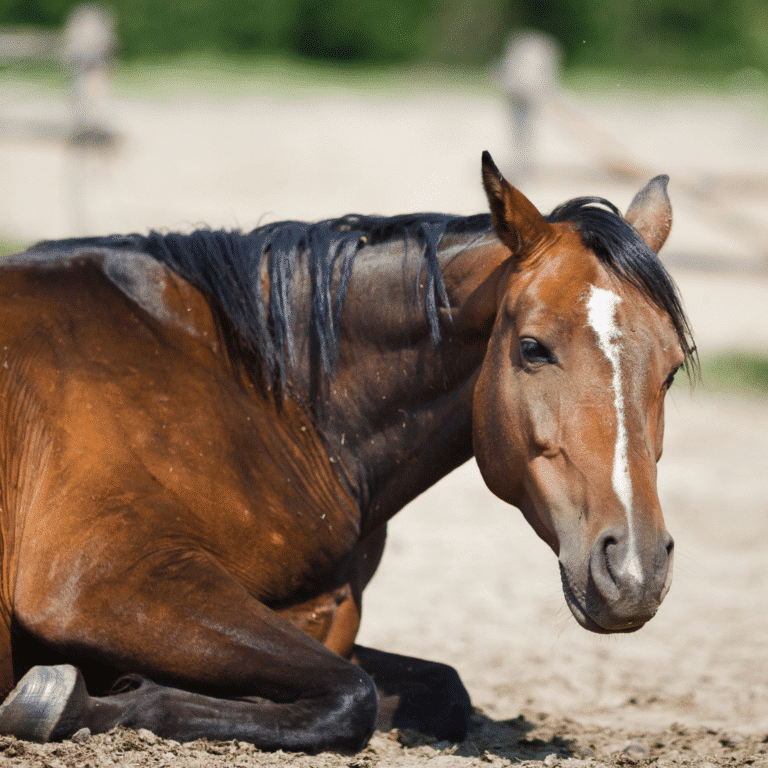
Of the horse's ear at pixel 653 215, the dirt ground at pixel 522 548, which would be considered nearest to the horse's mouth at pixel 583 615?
the dirt ground at pixel 522 548

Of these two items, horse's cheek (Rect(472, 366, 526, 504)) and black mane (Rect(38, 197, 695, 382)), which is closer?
horse's cheek (Rect(472, 366, 526, 504))

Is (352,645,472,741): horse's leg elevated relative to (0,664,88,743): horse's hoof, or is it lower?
lower

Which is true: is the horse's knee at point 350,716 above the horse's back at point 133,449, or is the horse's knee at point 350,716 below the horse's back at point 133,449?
below

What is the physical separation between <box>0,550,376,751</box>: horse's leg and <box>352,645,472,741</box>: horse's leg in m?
0.64

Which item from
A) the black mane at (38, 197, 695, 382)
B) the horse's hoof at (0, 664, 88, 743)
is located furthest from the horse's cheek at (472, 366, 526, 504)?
the horse's hoof at (0, 664, 88, 743)

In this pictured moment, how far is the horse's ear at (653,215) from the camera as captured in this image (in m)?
3.09

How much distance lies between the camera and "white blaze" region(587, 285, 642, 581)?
2426 mm

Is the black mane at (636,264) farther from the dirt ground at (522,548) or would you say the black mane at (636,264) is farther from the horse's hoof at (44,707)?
the horse's hoof at (44,707)

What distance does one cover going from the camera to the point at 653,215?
3.14 meters

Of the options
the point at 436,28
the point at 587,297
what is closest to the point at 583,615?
the point at 587,297

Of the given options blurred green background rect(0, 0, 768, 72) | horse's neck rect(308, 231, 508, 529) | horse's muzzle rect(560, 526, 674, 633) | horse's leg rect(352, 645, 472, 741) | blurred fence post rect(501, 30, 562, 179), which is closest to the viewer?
horse's muzzle rect(560, 526, 674, 633)

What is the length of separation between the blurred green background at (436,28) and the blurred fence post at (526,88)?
14.3m

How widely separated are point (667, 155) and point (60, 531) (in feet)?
55.0

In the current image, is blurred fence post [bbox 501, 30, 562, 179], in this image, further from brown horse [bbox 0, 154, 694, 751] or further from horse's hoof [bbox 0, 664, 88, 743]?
horse's hoof [bbox 0, 664, 88, 743]
